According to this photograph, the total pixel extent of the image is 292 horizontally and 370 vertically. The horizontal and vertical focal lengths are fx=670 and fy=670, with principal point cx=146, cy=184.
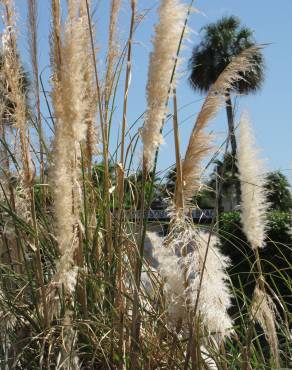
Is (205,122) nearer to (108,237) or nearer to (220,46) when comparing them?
(108,237)

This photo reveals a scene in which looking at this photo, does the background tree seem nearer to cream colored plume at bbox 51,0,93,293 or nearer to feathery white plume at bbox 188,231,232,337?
feathery white plume at bbox 188,231,232,337

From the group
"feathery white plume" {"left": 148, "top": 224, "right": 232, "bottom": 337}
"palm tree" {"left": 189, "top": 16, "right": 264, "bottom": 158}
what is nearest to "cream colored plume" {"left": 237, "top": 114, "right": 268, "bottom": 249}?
"feathery white plume" {"left": 148, "top": 224, "right": 232, "bottom": 337}

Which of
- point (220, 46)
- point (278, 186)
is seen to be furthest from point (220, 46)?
point (278, 186)

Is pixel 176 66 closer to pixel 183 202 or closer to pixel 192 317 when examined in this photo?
pixel 183 202

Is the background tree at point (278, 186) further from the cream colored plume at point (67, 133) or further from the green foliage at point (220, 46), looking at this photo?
the green foliage at point (220, 46)

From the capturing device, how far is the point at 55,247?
2678 mm

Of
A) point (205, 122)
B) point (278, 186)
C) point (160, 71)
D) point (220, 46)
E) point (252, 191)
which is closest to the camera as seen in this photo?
point (160, 71)

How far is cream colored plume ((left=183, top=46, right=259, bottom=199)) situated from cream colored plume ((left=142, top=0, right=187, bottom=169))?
0.95 feet

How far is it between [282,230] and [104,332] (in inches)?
312

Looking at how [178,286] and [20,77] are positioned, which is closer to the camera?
[178,286]

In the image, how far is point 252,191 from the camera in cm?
261

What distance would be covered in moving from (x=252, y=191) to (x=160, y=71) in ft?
2.65

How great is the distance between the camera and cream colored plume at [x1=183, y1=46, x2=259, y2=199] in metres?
2.28

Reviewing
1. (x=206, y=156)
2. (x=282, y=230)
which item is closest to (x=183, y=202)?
(x=206, y=156)
